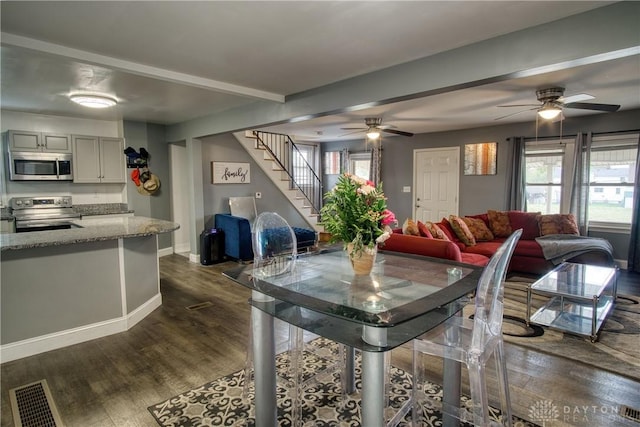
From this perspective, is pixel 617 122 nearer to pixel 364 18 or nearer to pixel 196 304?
pixel 364 18

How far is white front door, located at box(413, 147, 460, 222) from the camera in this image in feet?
24.9

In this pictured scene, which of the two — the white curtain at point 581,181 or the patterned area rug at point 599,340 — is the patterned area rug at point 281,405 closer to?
the patterned area rug at point 599,340

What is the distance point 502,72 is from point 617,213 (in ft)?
15.7

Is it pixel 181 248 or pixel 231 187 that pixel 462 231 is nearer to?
pixel 231 187

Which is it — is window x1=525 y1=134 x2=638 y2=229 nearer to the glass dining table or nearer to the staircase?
the staircase

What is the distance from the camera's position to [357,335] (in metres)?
1.65

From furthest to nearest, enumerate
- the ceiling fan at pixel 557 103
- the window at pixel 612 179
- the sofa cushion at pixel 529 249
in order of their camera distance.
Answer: the window at pixel 612 179, the sofa cushion at pixel 529 249, the ceiling fan at pixel 557 103

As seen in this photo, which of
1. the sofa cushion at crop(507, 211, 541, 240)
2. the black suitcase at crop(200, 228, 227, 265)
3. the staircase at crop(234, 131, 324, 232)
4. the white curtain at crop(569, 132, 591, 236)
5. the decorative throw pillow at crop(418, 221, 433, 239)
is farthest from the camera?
the staircase at crop(234, 131, 324, 232)

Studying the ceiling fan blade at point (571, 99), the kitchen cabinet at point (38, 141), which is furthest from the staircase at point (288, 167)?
the ceiling fan blade at point (571, 99)

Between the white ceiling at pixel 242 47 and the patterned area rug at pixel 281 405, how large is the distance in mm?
2388

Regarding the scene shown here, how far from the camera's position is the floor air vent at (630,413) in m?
2.17

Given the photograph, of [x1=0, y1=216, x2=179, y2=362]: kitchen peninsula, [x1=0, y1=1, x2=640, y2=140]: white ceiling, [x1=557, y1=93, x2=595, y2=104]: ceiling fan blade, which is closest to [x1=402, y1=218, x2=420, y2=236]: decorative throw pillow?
[x1=0, y1=1, x2=640, y2=140]: white ceiling

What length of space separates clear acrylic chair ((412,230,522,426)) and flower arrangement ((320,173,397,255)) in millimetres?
580

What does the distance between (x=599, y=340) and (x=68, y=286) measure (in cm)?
475
